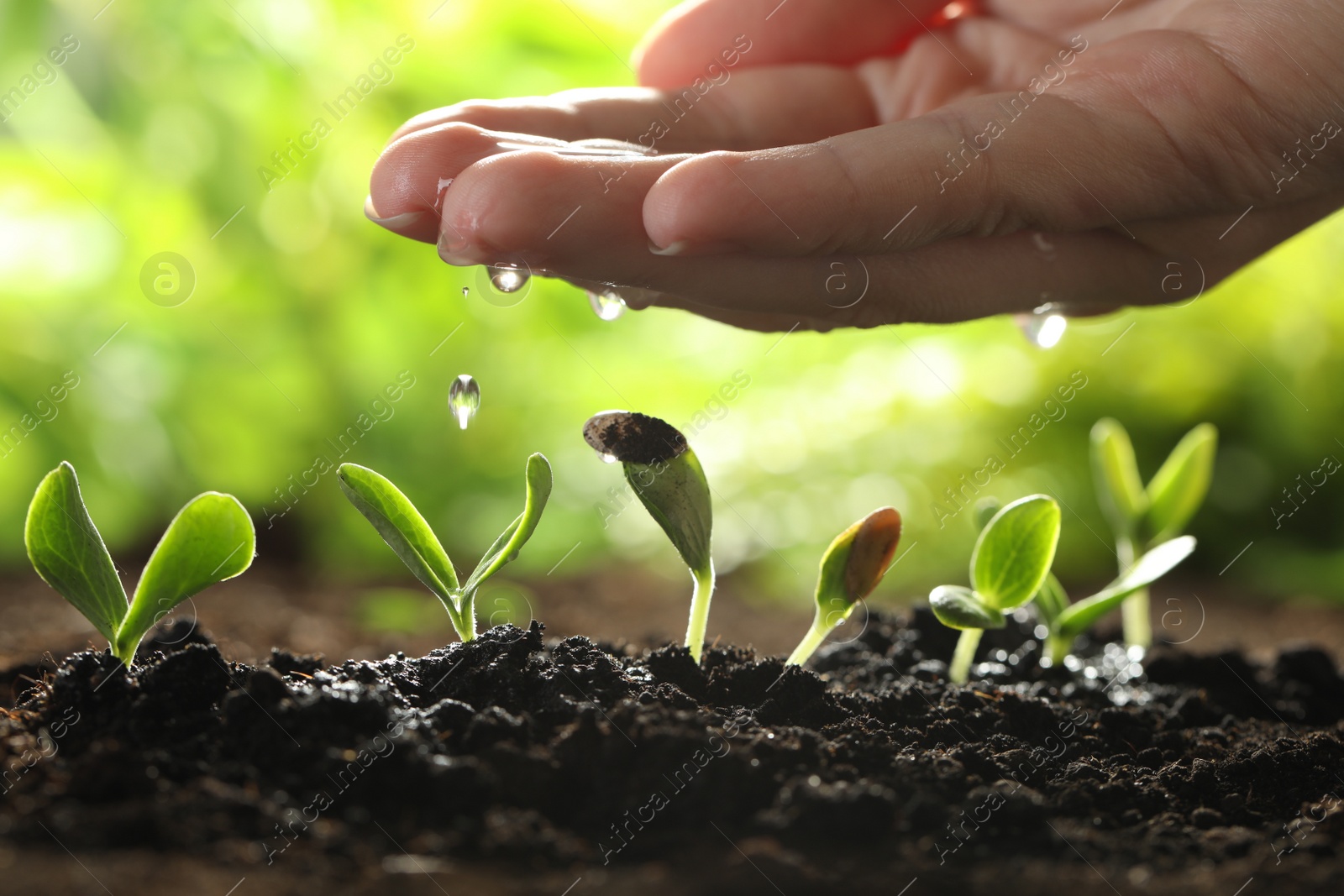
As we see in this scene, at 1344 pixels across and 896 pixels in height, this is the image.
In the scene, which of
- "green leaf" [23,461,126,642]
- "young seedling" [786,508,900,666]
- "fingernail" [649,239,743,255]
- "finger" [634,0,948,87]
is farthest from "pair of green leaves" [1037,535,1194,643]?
"green leaf" [23,461,126,642]

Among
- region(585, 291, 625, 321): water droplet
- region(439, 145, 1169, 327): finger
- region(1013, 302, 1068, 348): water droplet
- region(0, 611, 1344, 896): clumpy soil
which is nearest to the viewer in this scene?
region(0, 611, 1344, 896): clumpy soil

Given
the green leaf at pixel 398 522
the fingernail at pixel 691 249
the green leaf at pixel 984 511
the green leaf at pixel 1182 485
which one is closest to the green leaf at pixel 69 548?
the green leaf at pixel 398 522

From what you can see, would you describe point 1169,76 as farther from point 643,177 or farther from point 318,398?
point 318,398

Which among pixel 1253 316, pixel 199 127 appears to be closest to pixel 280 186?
pixel 199 127

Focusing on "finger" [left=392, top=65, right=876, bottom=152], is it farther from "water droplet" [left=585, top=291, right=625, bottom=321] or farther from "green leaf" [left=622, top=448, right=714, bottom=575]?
"green leaf" [left=622, top=448, right=714, bottom=575]

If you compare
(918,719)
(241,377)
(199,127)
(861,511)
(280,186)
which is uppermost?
(199,127)

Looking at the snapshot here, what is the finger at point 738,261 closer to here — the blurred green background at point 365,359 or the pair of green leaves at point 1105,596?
the pair of green leaves at point 1105,596

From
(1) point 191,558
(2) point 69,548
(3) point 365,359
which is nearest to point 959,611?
(1) point 191,558

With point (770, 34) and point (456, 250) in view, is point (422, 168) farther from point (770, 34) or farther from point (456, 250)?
point (770, 34)
